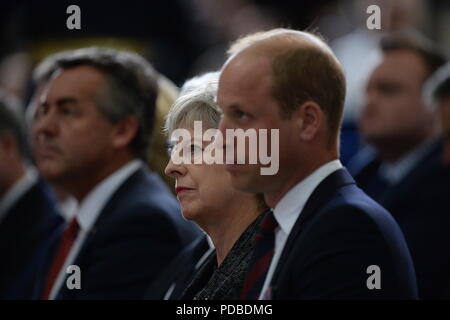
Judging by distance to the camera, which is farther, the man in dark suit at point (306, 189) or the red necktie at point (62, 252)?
the red necktie at point (62, 252)

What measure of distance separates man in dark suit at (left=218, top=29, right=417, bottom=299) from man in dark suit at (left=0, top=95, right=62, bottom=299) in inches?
42.7

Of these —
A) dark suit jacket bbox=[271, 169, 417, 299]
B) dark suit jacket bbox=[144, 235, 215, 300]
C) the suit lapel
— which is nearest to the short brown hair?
dark suit jacket bbox=[271, 169, 417, 299]

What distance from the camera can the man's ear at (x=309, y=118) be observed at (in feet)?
5.82

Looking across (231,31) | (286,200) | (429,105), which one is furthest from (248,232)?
(231,31)

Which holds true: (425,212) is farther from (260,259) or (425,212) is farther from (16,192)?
(16,192)

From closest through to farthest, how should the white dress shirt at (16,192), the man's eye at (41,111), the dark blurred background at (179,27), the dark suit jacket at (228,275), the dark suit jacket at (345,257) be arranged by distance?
the dark suit jacket at (345,257)
the dark suit jacket at (228,275)
the man's eye at (41,111)
the white dress shirt at (16,192)
the dark blurred background at (179,27)

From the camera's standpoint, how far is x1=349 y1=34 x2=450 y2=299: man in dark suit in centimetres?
248

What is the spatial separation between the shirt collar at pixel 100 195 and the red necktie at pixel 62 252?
0.10 feet

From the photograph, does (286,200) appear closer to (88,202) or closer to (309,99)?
(309,99)

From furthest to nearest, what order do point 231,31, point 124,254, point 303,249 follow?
1. point 231,31
2. point 124,254
3. point 303,249

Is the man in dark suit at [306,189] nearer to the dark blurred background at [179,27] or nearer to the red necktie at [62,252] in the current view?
the red necktie at [62,252]

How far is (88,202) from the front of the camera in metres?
2.55

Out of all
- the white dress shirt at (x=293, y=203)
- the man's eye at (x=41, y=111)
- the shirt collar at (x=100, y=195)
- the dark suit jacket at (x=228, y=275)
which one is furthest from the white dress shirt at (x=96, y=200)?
the white dress shirt at (x=293, y=203)
